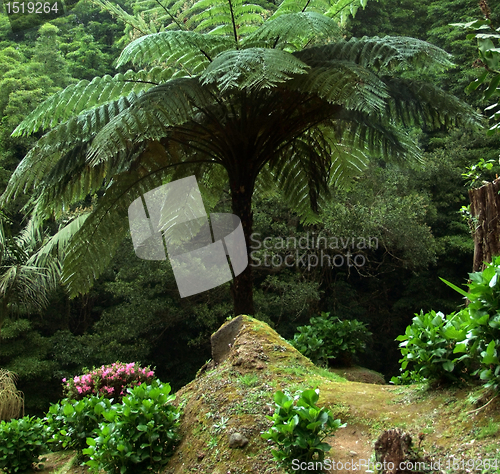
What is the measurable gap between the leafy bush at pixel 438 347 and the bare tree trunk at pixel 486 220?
1.98 feet

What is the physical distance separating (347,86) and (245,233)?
1.54m

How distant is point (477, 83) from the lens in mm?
1641

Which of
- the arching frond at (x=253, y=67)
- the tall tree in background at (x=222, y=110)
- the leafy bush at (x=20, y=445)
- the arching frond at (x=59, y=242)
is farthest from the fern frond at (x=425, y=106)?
the arching frond at (x=59, y=242)

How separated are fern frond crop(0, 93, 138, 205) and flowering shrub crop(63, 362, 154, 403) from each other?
64.8 inches

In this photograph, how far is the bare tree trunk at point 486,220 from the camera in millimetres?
2445

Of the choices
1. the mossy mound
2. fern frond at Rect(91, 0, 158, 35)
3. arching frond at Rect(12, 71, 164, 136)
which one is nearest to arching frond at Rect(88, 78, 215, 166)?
arching frond at Rect(12, 71, 164, 136)

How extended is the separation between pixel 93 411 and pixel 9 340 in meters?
5.81

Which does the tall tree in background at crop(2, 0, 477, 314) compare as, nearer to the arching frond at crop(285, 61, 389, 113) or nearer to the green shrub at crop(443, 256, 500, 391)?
the arching frond at crop(285, 61, 389, 113)

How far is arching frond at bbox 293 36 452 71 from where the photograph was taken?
128 inches

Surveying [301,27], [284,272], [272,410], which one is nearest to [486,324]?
[272,410]

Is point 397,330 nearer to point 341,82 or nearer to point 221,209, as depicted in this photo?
point 221,209

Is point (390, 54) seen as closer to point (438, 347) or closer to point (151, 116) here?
point (151, 116)

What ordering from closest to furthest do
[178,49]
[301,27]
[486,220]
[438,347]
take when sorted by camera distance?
[438,347], [486,220], [301,27], [178,49]

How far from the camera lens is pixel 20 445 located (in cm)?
329
